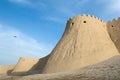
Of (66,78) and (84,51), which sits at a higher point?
(84,51)

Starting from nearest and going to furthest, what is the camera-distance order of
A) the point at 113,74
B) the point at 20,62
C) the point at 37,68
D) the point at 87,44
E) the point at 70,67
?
the point at 113,74
the point at 70,67
the point at 87,44
the point at 37,68
the point at 20,62

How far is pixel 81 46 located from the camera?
2644 cm

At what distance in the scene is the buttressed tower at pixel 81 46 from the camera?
981 inches

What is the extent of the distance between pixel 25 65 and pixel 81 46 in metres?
15.3

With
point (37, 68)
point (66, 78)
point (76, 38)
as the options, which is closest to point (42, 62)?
point (37, 68)

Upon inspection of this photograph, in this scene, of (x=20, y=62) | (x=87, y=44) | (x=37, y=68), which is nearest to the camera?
(x=87, y=44)

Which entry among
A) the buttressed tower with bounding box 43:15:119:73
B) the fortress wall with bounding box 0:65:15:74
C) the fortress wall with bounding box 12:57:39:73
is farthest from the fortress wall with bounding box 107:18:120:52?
the fortress wall with bounding box 0:65:15:74

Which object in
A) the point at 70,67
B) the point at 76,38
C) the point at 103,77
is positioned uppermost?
the point at 76,38

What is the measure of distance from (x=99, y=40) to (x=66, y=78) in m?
9.78

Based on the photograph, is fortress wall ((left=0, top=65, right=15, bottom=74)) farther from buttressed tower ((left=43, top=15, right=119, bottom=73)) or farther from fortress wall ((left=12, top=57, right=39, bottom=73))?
buttressed tower ((left=43, top=15, right=119, bottom=73))

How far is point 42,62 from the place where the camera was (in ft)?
119

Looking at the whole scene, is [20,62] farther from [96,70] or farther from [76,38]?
[96,70]

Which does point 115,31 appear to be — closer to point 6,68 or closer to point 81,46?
point 81,46

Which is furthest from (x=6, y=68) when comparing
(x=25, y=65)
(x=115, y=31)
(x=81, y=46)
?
(x=115, y=31)
